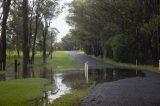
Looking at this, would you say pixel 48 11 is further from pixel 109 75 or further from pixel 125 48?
pixel 109 75

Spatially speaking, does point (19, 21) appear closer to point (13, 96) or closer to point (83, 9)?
point (83, 9)

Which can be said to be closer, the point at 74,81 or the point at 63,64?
the point at 74,81

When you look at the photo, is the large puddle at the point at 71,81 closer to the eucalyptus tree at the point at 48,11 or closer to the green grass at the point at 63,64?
the green grass at the point at 63,64

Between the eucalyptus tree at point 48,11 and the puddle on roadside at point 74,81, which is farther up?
the eucalyptus tree at point 48,11

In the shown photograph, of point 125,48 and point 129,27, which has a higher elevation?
point 129,27

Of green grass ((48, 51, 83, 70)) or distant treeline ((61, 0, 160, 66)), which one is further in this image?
green grass ((48, 51, 83, 70))

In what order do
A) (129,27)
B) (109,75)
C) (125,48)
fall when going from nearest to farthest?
(109,75)
(129,27)
(125,48)

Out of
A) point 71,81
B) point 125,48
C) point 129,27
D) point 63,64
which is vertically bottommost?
point 63,64

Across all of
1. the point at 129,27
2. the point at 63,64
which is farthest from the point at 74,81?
the point at 63,64

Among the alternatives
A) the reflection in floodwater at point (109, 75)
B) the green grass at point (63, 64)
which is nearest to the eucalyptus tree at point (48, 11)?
the green grass at point (63, 64)

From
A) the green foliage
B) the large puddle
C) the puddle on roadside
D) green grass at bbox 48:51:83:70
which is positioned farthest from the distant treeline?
the puddle on roadside

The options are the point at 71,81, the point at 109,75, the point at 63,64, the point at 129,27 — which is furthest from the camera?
the point at 63,64

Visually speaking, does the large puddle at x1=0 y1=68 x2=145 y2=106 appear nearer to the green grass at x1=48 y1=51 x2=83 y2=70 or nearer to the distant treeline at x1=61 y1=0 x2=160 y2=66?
the distant treeline at x1=61 y1=0 x2=160 y2=66

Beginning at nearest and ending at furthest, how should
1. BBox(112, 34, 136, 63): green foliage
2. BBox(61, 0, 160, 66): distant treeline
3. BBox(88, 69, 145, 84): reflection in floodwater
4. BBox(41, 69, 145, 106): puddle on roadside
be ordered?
BBox(41, 69, 145, 106): puddle on roadside, BBox(88, 69, 145, 84): reflection in floodwater, BBox(61, 0, 160, 66): distant treeline, BBox(112, 34, 136, 63): green foliage
